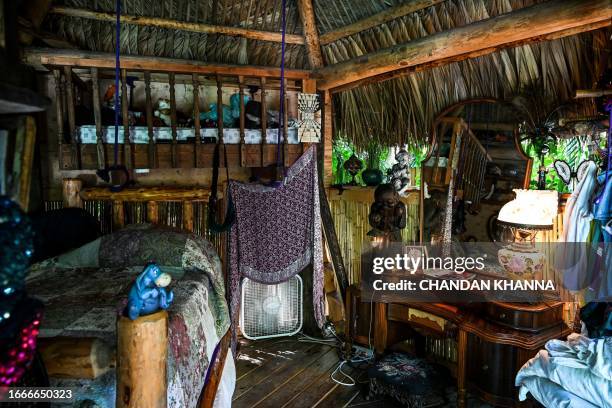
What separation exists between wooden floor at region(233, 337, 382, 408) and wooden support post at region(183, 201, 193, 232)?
126 centimetres

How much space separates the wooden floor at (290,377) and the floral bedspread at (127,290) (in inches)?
14.5

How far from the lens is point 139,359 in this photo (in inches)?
49.3

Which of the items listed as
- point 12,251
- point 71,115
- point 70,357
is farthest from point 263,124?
point 12,251

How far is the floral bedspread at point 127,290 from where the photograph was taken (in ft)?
5.78

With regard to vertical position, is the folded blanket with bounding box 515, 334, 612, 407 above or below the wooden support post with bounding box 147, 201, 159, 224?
below

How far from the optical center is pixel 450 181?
3.29 m

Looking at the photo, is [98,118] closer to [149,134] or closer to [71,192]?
[149,134]

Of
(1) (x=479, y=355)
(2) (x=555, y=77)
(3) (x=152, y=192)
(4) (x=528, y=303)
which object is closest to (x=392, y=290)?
(1) (x=479, y=355)

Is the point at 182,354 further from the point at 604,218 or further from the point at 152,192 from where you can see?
the point at 604,218

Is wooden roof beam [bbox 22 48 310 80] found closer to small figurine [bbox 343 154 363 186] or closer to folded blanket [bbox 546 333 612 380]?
small figurine [bbox 343 154 363 186]

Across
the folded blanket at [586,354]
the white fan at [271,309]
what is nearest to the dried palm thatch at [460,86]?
the folded blanket at [586,354]

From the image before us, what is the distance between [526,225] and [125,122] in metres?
2.79

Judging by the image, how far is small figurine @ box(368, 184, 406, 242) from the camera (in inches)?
132

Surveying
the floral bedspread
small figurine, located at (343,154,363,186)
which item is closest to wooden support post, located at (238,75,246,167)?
the floral bedspread
